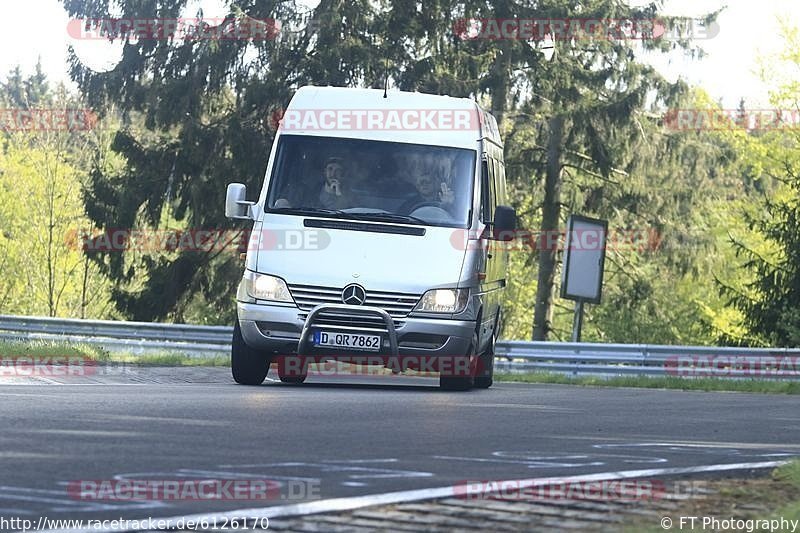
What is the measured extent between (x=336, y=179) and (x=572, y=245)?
37.7 ft

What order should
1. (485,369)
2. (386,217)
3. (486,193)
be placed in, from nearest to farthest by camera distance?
A: (386,217), (486,193), (485,369)

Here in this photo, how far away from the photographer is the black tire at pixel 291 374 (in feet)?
54.4

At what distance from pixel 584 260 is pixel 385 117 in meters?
10.7

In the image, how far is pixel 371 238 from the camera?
14.7 meters

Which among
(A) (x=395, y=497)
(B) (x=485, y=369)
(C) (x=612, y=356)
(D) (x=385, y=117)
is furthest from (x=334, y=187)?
(C) (x=612, y=356)

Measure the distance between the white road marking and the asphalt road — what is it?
0.17 meters

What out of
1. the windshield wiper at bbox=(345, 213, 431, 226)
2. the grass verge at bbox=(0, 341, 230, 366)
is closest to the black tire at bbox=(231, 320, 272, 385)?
the windshield wiper at bbox=(345, 213, 431, 226)

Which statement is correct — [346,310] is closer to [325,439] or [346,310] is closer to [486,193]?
[486,193]

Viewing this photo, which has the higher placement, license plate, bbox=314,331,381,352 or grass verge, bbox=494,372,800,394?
license plate, bbox=314,331,381,352

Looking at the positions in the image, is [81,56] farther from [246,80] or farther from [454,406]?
[454,406]

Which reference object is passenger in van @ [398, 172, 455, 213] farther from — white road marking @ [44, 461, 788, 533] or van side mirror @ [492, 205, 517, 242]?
white road marking @ [44, 461, 788, 533]

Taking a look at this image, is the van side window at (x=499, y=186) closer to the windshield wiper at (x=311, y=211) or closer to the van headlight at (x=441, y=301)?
the van headlight at (x=441, y=301)

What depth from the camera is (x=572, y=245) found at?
85.9ft

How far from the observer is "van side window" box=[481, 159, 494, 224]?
15.8 meters
